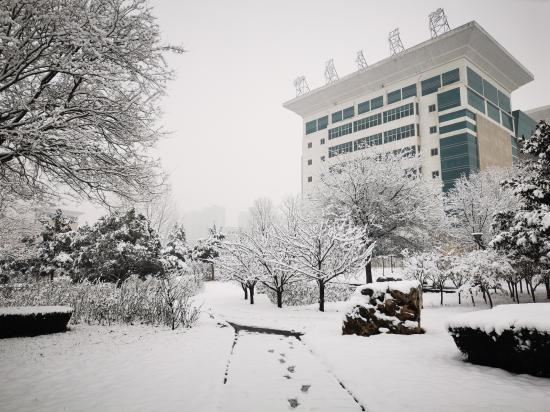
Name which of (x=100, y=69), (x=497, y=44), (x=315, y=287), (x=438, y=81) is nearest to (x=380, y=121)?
(x=438, y=81)

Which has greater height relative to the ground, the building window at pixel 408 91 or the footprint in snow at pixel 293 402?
the building window at pixel 408 91

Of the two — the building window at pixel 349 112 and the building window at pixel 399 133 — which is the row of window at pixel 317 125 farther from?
the building window at pixel 399 133

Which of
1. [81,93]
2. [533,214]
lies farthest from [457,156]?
[81,93]

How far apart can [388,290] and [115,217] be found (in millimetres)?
15437

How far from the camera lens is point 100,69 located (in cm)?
667

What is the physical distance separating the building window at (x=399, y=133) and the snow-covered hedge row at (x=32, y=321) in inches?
2011

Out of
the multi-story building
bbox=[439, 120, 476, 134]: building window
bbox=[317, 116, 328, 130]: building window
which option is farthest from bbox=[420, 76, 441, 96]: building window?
bbox=[317, 116, 328, 130]: building window

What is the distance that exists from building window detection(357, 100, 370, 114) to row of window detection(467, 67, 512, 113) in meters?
15.9

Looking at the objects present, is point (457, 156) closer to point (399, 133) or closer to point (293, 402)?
point (399, 133)

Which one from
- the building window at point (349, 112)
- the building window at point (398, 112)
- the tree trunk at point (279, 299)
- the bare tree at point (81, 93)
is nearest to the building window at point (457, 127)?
the building window at point (398, 112)

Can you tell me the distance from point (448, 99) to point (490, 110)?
10110 millimetres

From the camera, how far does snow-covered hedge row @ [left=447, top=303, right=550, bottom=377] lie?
409 centimetres

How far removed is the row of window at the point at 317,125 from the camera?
63.0m

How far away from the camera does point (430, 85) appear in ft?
161
